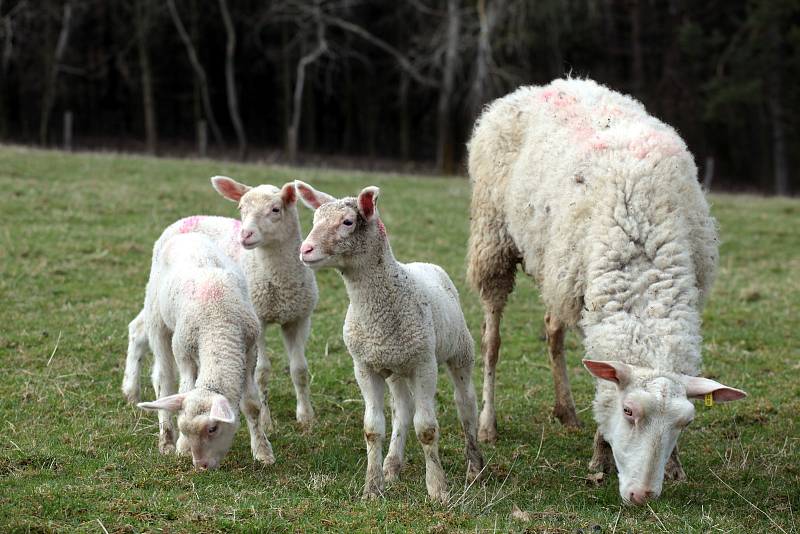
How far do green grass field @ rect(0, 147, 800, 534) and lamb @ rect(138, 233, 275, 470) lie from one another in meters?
0.22

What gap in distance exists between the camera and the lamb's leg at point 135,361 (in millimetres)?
7777

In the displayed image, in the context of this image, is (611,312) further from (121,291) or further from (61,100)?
(61,100)

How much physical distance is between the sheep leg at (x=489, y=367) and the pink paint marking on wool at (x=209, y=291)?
2.34 meters

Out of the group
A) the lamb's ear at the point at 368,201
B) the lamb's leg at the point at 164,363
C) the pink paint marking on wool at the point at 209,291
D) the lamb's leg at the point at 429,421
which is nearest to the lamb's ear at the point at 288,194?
the pink paint marking on wool at the point at 209,291

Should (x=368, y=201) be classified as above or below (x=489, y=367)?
above

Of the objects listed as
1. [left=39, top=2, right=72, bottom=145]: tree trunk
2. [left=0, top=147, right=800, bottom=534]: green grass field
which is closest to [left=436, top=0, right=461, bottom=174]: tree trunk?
[left=39, top=2, right=72, bottom=145]: tree trunk

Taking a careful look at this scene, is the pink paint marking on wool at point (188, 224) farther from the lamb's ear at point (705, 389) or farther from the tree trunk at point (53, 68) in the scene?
the tree trunk at point (53, 68)

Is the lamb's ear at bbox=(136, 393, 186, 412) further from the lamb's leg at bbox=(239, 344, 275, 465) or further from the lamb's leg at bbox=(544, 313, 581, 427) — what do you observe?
the lamb's leg at bbox=(544, 313, 581, 427)

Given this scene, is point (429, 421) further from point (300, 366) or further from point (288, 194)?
point (288, 194)

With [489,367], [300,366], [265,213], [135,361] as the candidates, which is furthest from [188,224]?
[489,367]

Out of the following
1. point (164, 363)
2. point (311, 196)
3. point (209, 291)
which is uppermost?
point (311, 196)

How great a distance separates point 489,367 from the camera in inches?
312

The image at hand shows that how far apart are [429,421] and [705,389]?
5.13 feet

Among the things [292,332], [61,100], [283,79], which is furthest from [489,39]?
[292,332]
